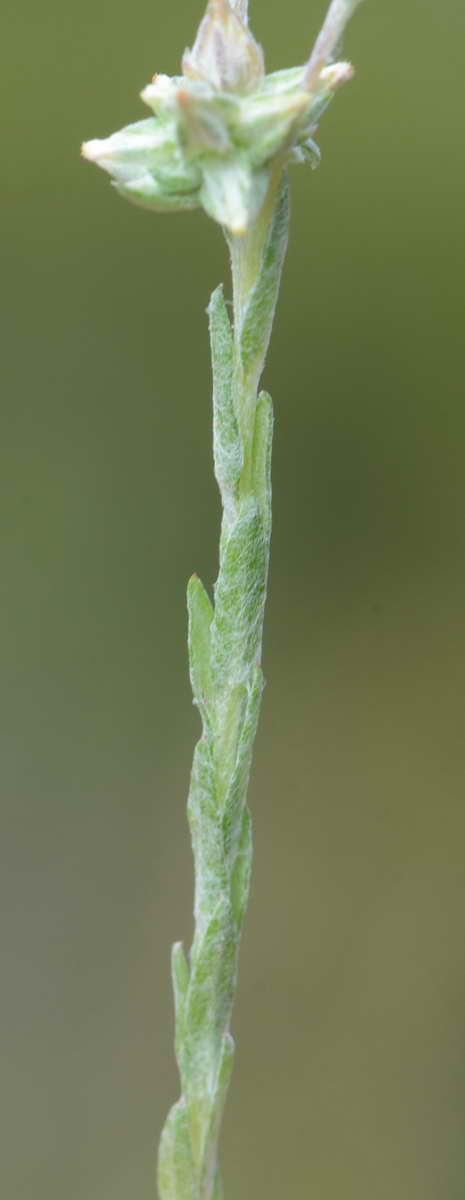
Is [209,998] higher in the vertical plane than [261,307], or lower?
lower

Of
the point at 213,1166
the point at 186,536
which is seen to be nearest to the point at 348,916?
the point at 186,536

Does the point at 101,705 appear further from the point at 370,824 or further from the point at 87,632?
the point at 370,824

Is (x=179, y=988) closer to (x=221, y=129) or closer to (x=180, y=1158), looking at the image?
(x=180, y=1158)

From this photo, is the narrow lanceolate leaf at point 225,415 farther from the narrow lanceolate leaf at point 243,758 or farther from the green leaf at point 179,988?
the green leaf at point 179,988

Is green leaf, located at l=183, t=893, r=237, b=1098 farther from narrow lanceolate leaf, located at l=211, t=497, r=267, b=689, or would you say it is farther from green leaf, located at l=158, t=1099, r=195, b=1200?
narrow lanceolate leaf, located at l=211, t=497, r=267, b=689

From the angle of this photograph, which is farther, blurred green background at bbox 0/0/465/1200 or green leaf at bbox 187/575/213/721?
blurred green background at bbox 0/0/465/1200

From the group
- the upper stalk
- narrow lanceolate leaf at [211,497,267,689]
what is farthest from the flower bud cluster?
narrow lanceolate leaf at [211,497,267,689]

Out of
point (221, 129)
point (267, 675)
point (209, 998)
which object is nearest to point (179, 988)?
point (209, 998)
